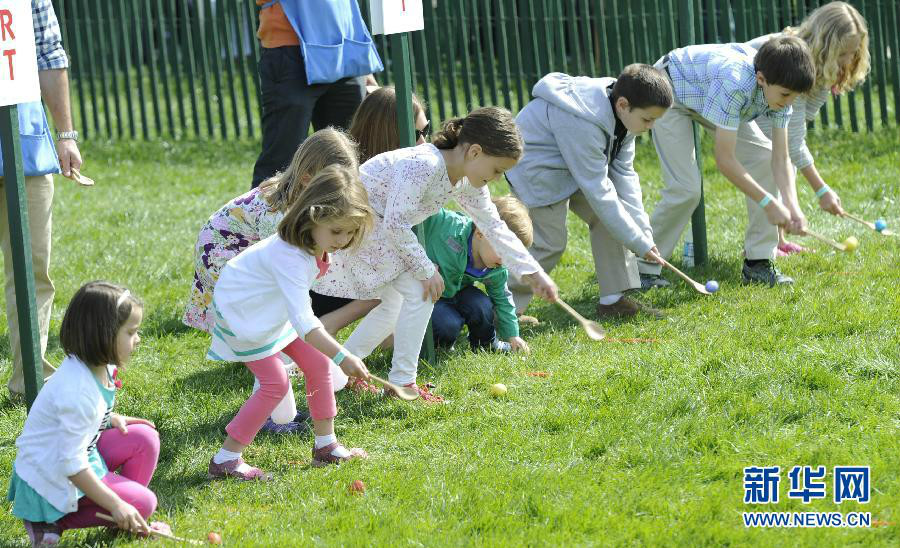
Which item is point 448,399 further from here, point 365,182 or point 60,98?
point 60,98

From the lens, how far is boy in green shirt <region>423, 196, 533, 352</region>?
16.7 ft

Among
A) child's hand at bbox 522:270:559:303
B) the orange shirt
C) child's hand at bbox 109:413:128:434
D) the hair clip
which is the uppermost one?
the orange shirt

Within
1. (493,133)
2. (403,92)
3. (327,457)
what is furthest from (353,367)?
(403,92)

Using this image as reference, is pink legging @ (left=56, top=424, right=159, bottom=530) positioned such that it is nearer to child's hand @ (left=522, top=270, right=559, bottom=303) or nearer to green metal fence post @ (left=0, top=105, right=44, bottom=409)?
Result: green metal fence post @ (left=0, top=105, right=44, bottom=409)

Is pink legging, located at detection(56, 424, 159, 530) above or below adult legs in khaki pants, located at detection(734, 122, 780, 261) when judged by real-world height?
below

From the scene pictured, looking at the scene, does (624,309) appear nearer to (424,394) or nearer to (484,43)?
(424,394)

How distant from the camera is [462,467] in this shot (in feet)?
12.6

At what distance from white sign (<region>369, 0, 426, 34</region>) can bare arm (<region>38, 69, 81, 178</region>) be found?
4.40 feet

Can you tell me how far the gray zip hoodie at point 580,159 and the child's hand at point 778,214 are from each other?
0.58 metres

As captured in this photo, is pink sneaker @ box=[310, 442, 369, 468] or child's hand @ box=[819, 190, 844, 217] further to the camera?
child's hand @ box=[819, 190, 844, 217]

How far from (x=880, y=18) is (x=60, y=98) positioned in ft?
22.2

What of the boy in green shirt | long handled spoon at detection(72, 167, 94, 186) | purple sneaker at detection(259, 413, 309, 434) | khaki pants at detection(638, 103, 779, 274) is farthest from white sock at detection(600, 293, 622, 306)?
long handled spoon at detection(72, 167, 94, 186)

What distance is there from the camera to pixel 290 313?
12.2 ft

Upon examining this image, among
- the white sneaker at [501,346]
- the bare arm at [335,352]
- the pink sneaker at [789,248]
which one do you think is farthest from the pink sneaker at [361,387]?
the pink sneaker at [789,248]
